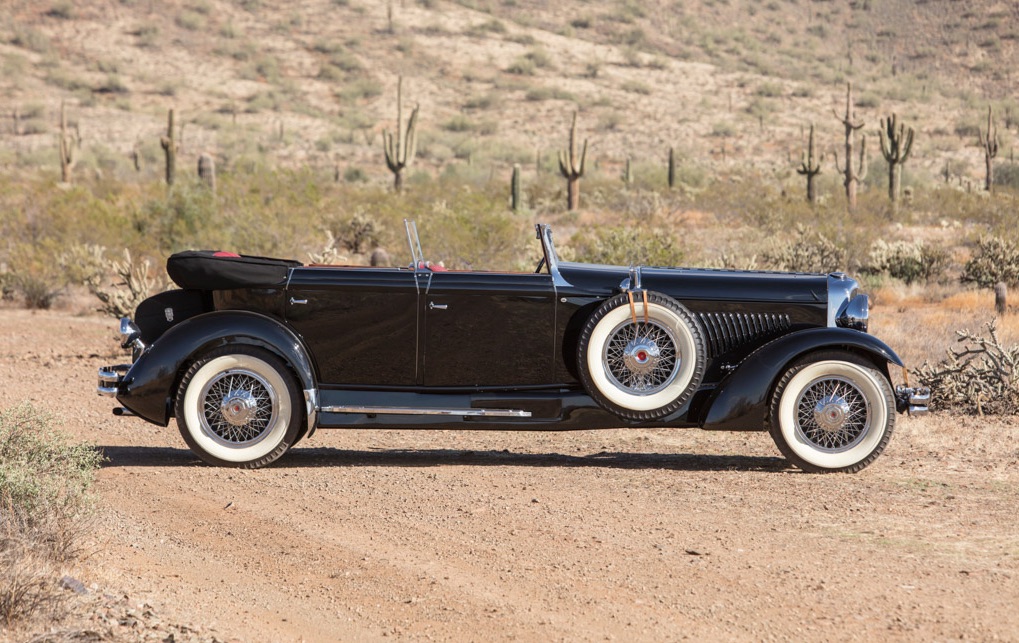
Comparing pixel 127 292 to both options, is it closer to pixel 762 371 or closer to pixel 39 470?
pixel 39 470

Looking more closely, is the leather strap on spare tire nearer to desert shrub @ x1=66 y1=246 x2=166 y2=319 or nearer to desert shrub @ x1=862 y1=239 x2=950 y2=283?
desert shrub @ x1=66 y1=246 x2=166 y2=319

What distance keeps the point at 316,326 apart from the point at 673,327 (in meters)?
2.32

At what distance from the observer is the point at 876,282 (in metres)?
22.0

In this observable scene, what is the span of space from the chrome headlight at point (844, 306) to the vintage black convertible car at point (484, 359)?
0.5 inches

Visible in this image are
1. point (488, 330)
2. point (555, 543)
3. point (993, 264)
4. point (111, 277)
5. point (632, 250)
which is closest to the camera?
point (555, 543)

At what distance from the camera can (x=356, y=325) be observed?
8.07 m

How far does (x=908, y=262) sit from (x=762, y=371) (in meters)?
15.9

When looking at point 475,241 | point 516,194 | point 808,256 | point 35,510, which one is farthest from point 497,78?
point 35,510

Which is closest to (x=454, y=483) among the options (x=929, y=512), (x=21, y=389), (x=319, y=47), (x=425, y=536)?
(x=425, y=536)

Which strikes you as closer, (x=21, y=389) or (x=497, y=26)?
(x=21, y=389)

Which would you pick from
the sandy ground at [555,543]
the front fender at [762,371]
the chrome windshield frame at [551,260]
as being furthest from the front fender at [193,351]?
the front fender at [762,371]

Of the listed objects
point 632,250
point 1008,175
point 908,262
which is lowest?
point 908,262

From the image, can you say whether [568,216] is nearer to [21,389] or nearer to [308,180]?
[308,180]

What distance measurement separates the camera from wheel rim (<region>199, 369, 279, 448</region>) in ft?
26.1
